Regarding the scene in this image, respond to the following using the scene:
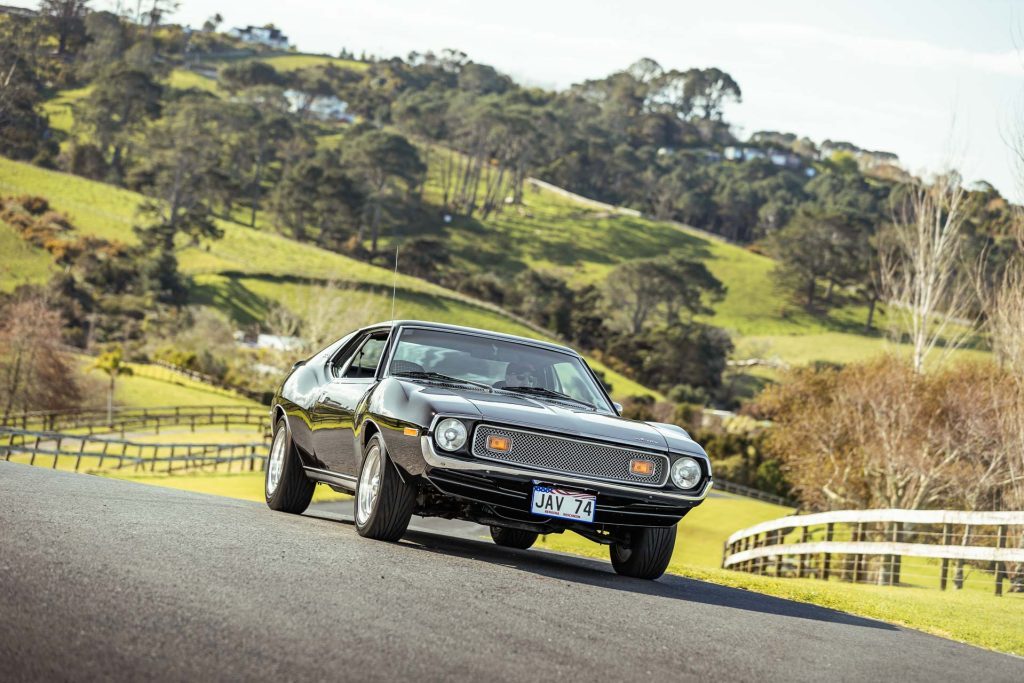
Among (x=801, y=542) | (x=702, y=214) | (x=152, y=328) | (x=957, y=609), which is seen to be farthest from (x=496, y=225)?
(x=957, y=609)

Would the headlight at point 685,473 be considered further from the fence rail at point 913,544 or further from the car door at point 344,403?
the fence rail at point 913,544

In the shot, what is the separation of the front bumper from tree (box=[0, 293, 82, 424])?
166ft

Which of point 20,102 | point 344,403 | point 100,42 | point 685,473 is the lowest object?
point 344,403

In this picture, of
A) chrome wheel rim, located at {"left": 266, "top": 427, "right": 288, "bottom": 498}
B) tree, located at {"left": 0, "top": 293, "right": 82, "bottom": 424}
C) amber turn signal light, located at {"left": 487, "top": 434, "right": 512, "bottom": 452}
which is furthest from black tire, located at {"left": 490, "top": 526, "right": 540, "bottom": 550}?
tree, located at {"left": 0, "top": 293, "right": 82, "bottom": 424}

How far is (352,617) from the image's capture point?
538 centimetres

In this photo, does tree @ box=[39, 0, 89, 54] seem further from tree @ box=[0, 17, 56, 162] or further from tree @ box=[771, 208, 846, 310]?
tree @ box=[771, 208, 846, 310]

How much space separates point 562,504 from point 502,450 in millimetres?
521

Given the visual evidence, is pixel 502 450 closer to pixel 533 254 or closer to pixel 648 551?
pixel 648 551

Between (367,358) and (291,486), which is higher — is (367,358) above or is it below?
above

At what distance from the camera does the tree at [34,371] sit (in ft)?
182

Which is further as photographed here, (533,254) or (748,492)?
(533,254)

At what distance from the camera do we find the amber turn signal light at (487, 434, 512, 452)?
8.05m

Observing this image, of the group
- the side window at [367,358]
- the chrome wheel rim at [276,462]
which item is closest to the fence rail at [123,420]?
the chrome wheel rim at [276,462]

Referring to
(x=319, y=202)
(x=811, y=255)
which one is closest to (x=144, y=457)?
(x=319, y=202)
